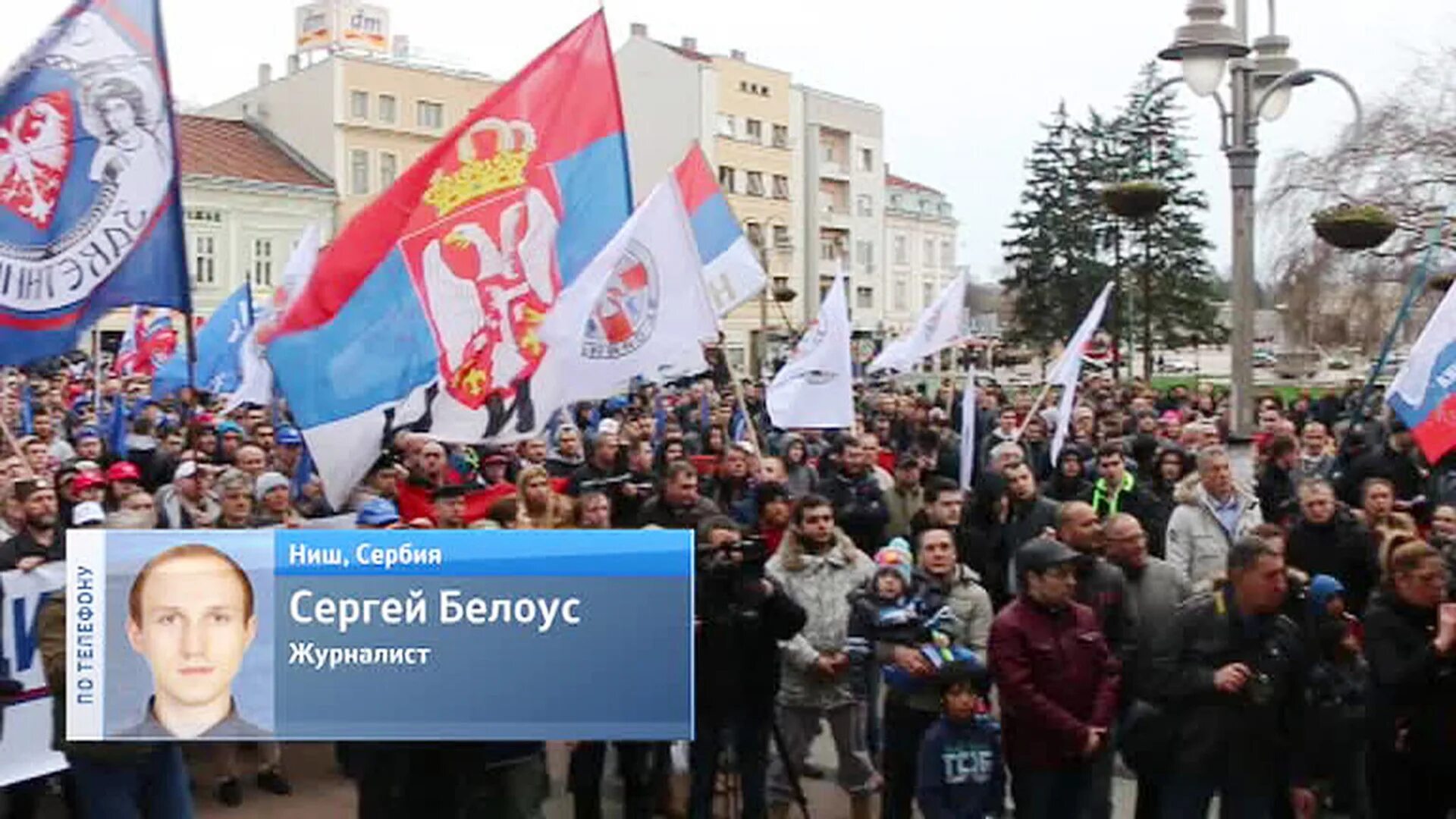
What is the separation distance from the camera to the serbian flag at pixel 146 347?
863 inches

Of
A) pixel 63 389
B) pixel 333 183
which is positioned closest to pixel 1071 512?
pixel 63 389

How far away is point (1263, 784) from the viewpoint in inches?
230

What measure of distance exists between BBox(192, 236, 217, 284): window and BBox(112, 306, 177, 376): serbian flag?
36.5m

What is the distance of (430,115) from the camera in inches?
2559

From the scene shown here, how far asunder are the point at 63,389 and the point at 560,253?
18426 mm

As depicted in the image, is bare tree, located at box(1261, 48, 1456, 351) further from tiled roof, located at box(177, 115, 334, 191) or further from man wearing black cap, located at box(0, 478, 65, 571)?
tiled roof, located at box(177, 115, 334, 191)

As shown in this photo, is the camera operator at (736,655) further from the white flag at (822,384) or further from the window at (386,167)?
the window at (386,167)

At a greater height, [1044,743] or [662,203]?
[662,203]

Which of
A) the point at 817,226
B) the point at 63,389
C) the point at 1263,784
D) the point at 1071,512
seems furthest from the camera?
the point at 817,226

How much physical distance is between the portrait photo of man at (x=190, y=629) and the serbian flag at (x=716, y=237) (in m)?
8.93

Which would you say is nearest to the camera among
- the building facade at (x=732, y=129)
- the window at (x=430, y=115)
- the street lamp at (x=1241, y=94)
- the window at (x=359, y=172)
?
the street lamp at (x=1241, y=94)

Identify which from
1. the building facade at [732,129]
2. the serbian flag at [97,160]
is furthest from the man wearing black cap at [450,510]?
the building facade at [732,129]

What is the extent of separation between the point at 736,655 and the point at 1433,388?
439cm

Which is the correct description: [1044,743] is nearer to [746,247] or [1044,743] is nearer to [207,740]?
[207,740]
